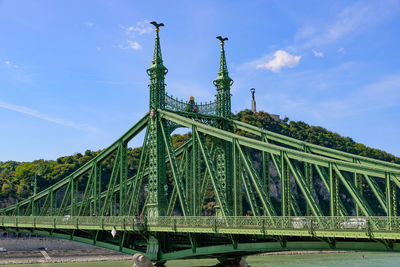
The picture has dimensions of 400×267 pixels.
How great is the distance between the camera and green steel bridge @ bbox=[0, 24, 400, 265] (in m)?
24.9

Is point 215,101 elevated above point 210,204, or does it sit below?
above

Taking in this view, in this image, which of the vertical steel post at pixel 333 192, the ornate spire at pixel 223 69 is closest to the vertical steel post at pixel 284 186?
the vertical steel post at pixel 333 192

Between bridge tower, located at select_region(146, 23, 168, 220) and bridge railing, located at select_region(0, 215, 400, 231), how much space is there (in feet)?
7.62

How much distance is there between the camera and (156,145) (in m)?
43.1

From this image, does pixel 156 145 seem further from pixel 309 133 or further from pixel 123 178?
pixel 309 133

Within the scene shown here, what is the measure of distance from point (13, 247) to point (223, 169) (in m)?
61.2

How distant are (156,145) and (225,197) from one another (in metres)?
8.67

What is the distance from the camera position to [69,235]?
169ft

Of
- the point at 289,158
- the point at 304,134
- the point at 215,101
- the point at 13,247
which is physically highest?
the point at 304,134

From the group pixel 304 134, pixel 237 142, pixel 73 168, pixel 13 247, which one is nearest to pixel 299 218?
pixel 237 142

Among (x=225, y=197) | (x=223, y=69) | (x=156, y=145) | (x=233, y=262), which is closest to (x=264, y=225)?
(x=225, y=197)

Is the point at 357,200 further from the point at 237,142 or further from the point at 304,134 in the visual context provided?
the point at 304,134

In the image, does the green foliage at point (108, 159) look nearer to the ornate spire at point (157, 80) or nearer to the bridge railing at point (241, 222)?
the bridge railing at point (241, 222)

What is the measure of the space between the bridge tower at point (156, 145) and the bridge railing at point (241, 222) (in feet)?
7.62
